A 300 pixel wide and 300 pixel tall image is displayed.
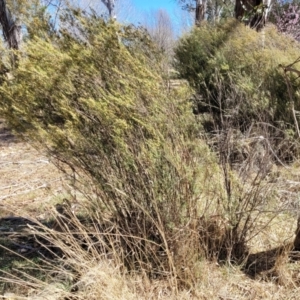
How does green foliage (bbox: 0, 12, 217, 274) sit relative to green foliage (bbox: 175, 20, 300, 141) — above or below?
below

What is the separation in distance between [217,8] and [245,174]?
58.6ft

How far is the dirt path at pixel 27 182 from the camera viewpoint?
388cm

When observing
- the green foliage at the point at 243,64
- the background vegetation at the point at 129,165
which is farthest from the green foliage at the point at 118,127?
the green foliage at the point at 243,64

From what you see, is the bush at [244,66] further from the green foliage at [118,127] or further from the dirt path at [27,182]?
the dirt path at [27,182]

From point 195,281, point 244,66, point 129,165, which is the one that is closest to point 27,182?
point 129,165

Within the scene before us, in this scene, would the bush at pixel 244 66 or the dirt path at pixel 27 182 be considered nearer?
the dirt path at pixel 27 182

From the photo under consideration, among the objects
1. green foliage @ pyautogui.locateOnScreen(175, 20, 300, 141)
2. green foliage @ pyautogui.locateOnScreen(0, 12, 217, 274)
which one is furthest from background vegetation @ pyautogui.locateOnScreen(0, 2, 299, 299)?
green foliage @ pyautogui.locateOnScreen(175, 20, 300, 141)

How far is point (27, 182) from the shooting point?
184 inches

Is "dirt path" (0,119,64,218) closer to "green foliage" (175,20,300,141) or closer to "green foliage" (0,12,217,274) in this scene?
"green foliage" (0,12,217,274)

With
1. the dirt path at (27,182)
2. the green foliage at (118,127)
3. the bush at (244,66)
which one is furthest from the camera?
the bush at (244,66)

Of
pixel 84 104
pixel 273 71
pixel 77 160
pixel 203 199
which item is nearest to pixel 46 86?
pixel 84 104

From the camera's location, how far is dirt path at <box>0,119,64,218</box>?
12.7ft

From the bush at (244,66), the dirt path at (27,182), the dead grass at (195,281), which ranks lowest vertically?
the dead grass at (195,281)

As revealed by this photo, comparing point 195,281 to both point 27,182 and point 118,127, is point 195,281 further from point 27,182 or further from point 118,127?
point 27,182
